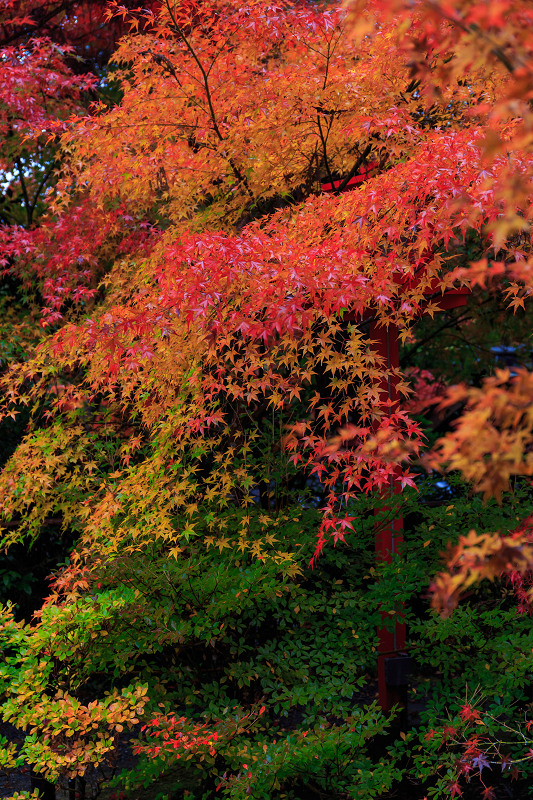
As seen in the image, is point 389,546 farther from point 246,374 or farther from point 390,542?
point 246,374

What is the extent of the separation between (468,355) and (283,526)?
535cm

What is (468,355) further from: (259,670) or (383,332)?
(259,670)

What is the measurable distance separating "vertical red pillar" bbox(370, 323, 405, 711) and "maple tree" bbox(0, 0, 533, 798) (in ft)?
0.30

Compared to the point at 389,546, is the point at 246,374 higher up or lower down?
higher up

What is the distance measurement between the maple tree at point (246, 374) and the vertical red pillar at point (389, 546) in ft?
0.30

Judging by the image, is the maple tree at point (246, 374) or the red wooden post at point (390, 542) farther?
the red wooden post at point (390, 542)

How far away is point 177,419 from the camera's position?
4742 millimetres

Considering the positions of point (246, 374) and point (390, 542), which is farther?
point (390, 542)

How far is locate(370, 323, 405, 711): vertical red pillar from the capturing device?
17.2 feet

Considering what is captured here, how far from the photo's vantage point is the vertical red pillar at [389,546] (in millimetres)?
5238

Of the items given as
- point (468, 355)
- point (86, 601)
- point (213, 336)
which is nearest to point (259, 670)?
point (86, 601)

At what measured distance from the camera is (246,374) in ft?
14.6

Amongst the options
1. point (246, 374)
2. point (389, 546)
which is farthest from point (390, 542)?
point (246, 374)

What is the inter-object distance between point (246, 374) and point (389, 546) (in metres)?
1.80
